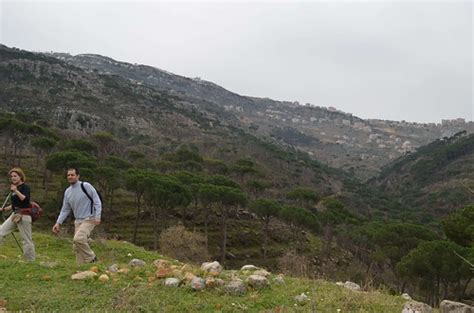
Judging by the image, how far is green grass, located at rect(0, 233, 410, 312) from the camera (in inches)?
254

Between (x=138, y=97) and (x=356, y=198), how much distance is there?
7658cm

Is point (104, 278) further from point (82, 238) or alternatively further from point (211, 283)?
Answer: point (211, 283)

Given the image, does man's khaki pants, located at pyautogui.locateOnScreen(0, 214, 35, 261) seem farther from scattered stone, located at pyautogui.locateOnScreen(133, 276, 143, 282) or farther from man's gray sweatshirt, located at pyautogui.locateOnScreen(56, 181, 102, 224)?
scattered stone, located at pyautogui.locateOnScreen(133, 276, 143, 282)

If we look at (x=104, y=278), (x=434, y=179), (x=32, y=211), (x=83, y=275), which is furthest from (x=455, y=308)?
(x=434, y=179)

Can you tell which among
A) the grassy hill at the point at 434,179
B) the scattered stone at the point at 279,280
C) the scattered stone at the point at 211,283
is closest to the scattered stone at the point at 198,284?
the scattered stone at the point at 211,283

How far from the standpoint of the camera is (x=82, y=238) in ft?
29.4

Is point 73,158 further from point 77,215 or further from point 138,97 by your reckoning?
point 138,97

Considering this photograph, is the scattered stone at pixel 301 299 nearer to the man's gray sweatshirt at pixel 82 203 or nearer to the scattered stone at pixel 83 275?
the scattered stone at pixel 83 275

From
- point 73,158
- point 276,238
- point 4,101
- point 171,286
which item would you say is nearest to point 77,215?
point 171,286

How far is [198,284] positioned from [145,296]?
85cm

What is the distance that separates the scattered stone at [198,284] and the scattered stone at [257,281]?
0.82 m

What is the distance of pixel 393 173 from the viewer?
464 feet

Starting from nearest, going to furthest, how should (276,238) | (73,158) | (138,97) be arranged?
(73,158) < (276,238) < (138,97)

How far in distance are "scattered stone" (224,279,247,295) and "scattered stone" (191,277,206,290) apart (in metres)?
0.36
